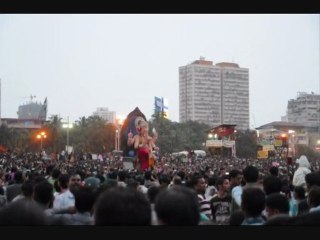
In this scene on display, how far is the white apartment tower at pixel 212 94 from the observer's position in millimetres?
160875

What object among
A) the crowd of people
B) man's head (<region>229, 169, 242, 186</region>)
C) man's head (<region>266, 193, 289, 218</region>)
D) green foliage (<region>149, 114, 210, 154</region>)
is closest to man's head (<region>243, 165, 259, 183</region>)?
the crowd of people

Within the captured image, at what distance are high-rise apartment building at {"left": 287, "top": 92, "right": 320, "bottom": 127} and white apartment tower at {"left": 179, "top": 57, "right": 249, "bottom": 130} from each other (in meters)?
15.6

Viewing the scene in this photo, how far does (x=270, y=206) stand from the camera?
5.34 m

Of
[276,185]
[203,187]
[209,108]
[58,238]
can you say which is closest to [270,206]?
[276,185]

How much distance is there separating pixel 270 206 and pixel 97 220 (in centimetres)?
271

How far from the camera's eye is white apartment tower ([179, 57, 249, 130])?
528 feet

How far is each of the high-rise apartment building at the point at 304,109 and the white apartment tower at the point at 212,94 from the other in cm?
1559

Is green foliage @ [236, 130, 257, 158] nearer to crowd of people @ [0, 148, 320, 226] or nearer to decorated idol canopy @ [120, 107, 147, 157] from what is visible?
decorated idol canopy @ [120, 107, 147, 157]

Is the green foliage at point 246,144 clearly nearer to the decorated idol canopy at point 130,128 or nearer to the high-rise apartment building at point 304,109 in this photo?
the decorated idol canopy at point 130,128

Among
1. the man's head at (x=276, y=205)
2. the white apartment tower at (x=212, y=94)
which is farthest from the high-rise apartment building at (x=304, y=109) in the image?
the man's head at (x=276, y=205)

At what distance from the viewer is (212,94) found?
6526 inches

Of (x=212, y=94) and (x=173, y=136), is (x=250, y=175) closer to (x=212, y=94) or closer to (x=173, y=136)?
(x=173, y=136)
